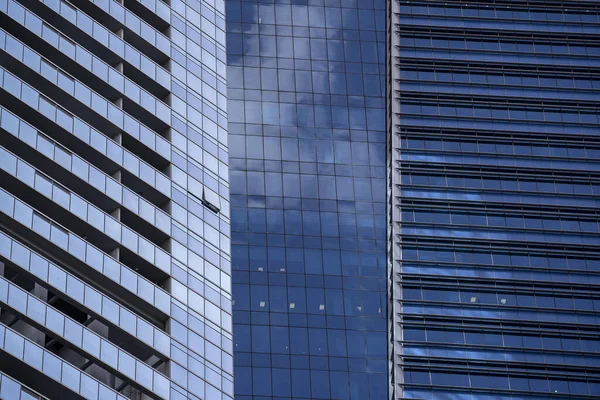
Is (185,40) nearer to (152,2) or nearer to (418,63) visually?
(152,2)

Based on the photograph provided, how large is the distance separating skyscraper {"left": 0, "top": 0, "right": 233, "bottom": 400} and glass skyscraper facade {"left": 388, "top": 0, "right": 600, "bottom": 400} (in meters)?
40.3

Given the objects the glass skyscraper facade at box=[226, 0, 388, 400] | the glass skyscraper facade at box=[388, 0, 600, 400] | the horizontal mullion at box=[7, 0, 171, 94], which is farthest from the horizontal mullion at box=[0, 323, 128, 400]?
the glass skyscraper facade at box=[388, 0, 600, 400]

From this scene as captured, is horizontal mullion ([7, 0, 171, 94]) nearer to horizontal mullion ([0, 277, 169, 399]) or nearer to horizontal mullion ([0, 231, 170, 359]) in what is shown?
horizontal mullion ([0, 231, 170, 359])

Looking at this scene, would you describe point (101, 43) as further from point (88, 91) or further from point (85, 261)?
point (85, 261)

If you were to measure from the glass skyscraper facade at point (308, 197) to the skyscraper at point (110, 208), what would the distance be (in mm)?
33121

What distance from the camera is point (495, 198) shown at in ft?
454

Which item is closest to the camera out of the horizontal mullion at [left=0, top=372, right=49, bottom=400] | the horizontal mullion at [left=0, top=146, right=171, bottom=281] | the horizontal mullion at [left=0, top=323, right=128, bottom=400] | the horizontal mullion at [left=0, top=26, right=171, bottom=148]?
the horizontal mullion at [left=0, top=372, right=49, bottom=400]

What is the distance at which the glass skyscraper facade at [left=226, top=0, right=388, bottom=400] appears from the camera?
12506 centimetres

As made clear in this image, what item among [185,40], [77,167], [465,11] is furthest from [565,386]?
[77,167]

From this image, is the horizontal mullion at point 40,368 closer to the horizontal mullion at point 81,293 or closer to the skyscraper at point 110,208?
the skyscraper at point 110,208

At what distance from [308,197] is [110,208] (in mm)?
52613

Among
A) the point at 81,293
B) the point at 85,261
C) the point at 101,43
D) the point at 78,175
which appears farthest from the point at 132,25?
the point at 81,293

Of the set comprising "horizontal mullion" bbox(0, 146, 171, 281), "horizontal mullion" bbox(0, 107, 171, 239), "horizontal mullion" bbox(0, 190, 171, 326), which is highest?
"horizontal mullion" bbox(0, 107, 171, 239)

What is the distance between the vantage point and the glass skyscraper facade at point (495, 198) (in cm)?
12875
